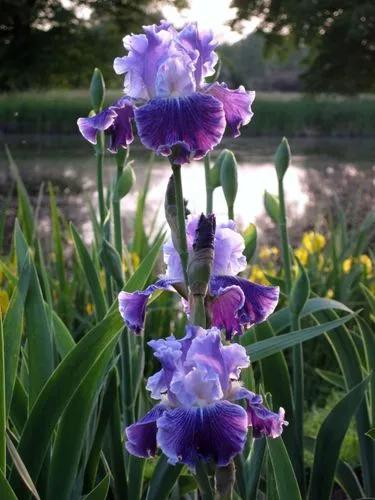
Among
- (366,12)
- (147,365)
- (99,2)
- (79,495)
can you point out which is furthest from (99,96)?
(99,2)

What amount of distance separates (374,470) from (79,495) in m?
0.48

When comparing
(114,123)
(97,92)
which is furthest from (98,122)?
(97,92)

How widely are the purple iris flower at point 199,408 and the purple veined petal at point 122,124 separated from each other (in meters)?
0.23

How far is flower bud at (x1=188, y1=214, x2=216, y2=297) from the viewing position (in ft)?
2.01

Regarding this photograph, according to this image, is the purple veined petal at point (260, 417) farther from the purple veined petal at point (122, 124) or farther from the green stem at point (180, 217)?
the purple veined petal at point (122, 124)

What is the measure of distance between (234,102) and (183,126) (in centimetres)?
10

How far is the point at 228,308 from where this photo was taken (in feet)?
2.25

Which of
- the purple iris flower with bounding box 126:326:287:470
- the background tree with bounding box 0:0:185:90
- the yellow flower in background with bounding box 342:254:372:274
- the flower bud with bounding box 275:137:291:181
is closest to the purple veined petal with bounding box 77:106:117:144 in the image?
the purple iris flower with bounding box 126:326:287:470

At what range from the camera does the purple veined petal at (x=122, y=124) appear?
71 centimetres

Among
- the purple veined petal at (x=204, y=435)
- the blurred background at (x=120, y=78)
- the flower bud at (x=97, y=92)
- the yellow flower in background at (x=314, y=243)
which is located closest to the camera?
the purple veined petal at (x=204, y=435)

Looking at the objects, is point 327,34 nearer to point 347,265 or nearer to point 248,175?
point 248,175

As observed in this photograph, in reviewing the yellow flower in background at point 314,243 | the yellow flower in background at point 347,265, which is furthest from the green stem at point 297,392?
the yellow flower in background at point 314,243

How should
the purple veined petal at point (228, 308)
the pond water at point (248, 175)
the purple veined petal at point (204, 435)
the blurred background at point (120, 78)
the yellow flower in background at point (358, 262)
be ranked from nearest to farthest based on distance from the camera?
the purple veined petal at point (204, 435) < the purple veined petal at point (228, 308) < the yellow flower in background at point (358, 262) < the pond water at point (248, 175) < the blurred background at point (120, 78)

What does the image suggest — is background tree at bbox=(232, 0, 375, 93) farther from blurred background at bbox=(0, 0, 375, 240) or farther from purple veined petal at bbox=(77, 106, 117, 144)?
purple veined petal at bbox=(77, 106, 117, 144)
